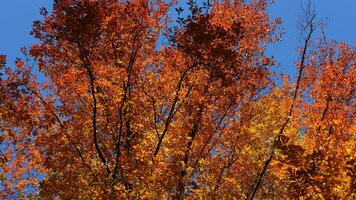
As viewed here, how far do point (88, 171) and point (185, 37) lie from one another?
642 centimetres

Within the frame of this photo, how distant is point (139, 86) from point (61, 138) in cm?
388

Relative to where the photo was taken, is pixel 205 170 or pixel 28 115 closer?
pixel 28 115

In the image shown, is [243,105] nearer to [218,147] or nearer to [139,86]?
[218,147]

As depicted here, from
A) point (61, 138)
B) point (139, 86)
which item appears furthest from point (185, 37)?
point (61, 138)

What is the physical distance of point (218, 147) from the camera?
65.6ft

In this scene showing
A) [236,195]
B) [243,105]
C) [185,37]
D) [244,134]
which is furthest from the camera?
[243,105]

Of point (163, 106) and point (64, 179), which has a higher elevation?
point (163, 106)

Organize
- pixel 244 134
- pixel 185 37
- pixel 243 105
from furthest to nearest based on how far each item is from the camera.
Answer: pixel 243 105 < pixel 244 134 < pixel 185 37

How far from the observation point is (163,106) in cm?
1969

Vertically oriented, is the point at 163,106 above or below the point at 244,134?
above

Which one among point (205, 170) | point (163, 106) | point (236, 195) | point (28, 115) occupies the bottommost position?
point (236, 195)

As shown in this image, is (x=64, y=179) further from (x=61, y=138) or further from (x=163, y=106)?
(x=163, y=106)

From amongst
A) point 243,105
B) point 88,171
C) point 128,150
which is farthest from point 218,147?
point 88,171

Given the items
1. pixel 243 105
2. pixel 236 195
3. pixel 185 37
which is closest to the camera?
pixel 185 37
